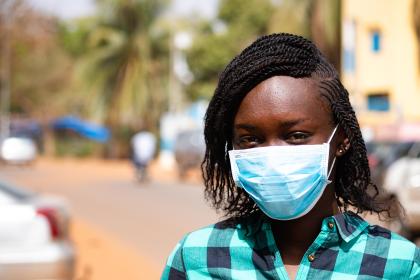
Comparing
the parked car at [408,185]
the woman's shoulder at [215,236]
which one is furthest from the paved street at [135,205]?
the woman's shoulder at [215,236]

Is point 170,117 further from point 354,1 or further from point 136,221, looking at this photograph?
point 136,221

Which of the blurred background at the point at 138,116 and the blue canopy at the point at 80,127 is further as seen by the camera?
the blue canopy at the point at 80,127

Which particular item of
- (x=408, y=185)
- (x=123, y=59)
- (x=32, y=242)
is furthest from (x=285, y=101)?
(x=123, y=59)

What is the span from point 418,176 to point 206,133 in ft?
28.0

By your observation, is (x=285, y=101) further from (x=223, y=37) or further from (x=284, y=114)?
(x=223, y=37)

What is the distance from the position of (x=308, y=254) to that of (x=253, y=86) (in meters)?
0.43

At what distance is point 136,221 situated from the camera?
1267cm

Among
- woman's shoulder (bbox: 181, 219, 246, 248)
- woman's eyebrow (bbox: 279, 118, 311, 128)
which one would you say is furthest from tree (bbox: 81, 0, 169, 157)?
woman's eyebrow (bbox: 279, 118, 311, 128)

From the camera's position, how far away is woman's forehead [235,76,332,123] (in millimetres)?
1720

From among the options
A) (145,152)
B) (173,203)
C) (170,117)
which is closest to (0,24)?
(173,203)

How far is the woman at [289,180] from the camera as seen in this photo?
1.72 meters

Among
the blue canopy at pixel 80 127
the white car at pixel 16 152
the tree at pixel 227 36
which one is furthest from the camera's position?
the blue canopy at pixel 80 127

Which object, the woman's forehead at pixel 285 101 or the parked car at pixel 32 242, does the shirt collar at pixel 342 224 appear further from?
the parked car at pixel 32 242

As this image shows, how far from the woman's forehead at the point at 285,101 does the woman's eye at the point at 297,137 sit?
5 cm
